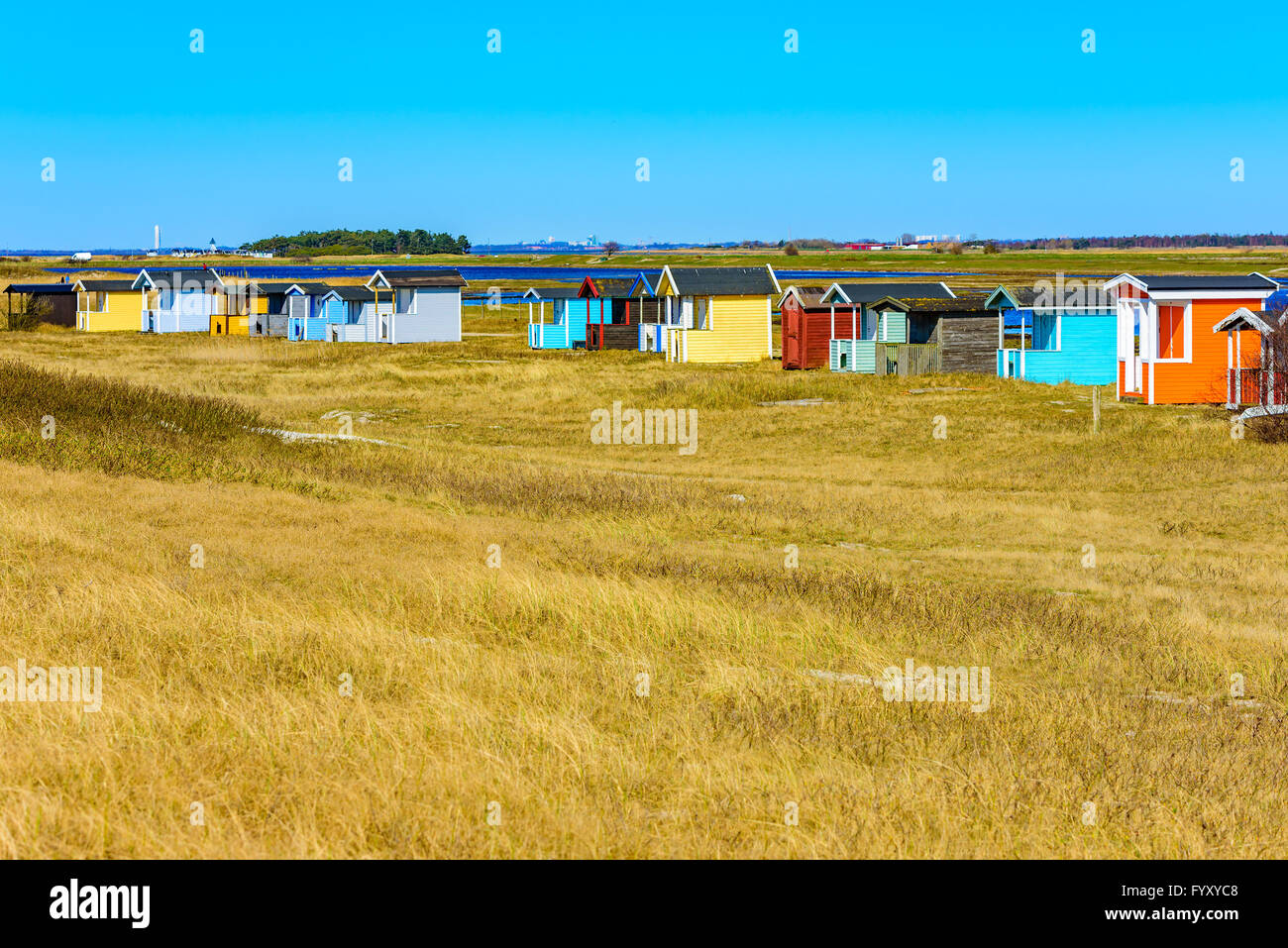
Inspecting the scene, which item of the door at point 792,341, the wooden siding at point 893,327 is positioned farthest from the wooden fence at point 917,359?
the door at point 792,341

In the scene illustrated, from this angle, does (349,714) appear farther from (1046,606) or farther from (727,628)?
(1046,606)

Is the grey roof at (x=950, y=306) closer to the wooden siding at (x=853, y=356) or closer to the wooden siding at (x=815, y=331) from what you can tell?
the wooden siding at (x=853, y=356)

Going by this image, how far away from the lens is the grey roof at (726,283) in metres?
48.1

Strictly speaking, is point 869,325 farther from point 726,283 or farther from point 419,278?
point 419,278

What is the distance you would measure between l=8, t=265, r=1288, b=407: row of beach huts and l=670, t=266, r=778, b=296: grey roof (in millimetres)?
65

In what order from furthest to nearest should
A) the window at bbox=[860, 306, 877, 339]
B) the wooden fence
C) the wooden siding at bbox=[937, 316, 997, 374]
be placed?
the window at bbox=[860, 306, 877, 339]
the wooden siding at bbox=[937, 316, 997, 374]
the wooden fence

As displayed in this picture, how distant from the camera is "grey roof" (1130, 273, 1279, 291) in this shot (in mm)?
30531

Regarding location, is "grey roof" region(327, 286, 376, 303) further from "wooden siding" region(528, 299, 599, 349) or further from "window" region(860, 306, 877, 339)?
"window" region(860, 306, 877, 339)

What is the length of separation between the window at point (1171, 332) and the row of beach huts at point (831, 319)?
0.04 meters

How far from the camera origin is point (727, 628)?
914 cm

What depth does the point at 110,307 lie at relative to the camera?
232ft

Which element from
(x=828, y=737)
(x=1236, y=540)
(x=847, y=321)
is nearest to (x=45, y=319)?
(x=847, y=321)

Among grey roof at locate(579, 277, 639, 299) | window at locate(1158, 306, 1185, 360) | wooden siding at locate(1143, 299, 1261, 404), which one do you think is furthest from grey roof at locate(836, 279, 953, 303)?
grey roof at locate(579, 277, 639, 299)
